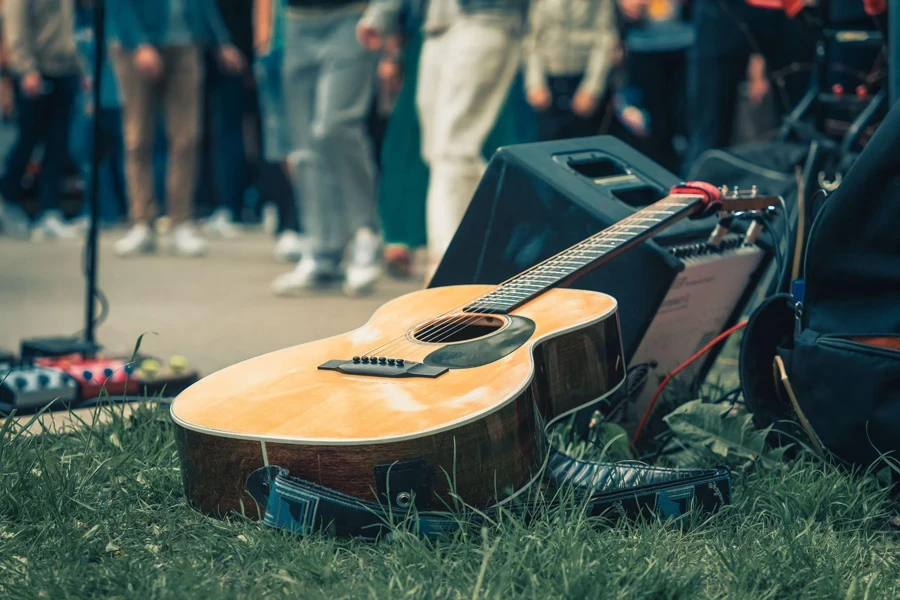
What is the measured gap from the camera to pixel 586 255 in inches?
82.2

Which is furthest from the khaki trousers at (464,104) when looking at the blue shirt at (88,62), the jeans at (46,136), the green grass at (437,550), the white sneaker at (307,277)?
the jeans at (46,136)

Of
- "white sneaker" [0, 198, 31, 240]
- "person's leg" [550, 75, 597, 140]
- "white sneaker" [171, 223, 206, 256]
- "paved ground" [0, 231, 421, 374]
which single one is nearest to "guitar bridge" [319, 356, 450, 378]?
"paved ground" [0, 231, 421, 374]

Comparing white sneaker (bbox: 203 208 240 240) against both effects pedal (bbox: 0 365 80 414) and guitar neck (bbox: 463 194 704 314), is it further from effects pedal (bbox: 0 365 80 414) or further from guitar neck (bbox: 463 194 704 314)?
guitar neck (bbox: 463 194 704 314)

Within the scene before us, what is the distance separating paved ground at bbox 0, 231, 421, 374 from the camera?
12.4ft

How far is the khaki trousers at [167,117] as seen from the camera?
618cm

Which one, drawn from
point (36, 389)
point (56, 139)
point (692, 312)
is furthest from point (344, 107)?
point (56, 139)

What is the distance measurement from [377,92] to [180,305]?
233 centimetres

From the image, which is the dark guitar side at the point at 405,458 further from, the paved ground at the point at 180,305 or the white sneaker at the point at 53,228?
the white sneaker at the point at 53,228

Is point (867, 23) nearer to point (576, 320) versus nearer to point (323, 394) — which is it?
point (576, 320)

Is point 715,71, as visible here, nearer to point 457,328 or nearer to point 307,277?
point 307,277

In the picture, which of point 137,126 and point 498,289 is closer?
point 498,289

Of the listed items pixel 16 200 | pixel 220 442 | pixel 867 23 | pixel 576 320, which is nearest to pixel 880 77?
pixel 867 23

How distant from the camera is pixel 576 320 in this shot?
1882 mm

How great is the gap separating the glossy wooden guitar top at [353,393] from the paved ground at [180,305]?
152cm
